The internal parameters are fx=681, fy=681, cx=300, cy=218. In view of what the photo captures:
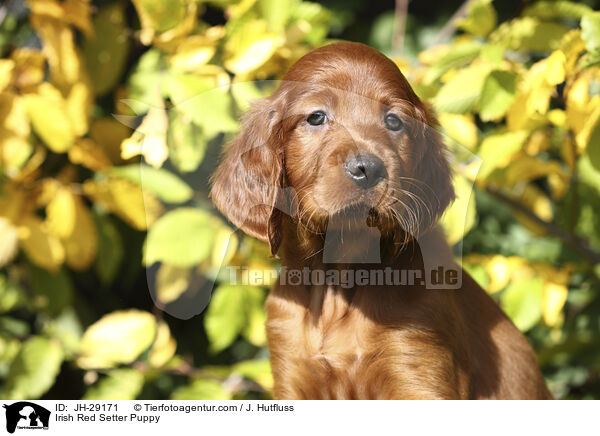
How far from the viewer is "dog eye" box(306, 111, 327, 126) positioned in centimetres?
148

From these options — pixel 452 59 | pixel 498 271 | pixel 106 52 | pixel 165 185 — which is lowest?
pixel 498 271

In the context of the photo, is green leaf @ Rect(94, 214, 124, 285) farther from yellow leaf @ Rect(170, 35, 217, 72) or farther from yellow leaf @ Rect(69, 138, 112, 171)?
yellow leaf @ Rect(170, 35, 217, 72)

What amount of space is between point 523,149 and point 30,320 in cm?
223

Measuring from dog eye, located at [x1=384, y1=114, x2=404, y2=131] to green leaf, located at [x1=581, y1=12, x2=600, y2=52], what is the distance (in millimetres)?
622

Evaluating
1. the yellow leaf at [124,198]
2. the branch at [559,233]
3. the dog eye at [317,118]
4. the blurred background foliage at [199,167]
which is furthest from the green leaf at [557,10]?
the yellow leaf at [124,198]

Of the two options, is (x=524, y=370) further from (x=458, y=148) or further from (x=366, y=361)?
(x=458, y=148)

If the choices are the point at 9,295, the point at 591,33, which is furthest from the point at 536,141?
the point at 9,295

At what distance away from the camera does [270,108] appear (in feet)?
5.15

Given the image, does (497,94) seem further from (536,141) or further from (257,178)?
(257,178)

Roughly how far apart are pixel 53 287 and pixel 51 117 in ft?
2.42

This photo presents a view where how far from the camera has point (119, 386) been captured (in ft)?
8.32

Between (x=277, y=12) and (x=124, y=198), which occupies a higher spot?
(x=277, y=12)
